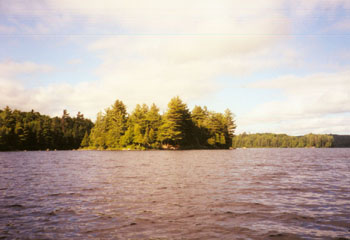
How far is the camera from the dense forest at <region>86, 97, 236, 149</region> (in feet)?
358

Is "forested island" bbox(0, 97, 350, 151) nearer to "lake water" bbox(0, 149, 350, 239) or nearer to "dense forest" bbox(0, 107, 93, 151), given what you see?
"dense forest" bbox(0, 107, 93, 151)

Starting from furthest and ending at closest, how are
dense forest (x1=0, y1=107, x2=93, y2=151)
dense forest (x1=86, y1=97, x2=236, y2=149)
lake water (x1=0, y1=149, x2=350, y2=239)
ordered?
dense forest (x1=0, y1=107, x2=93, y2=151) → dense forest (x1=86, y1=97, x2=236, y2=149) → lake water (x1=0, y1=149, x2=350, y2=239)

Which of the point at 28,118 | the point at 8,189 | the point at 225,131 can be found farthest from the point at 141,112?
the point at 8,189

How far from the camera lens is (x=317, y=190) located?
16891mm

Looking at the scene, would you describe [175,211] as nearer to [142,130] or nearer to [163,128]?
[163,128]

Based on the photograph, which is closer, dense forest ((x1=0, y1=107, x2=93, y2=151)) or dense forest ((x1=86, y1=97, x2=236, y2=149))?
dense forest ((x1=86, y1=97, x2=236, y2=149))

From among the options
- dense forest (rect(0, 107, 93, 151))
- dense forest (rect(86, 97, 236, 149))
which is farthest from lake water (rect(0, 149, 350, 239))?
dense forest (rect(0, 107, 93, 151))

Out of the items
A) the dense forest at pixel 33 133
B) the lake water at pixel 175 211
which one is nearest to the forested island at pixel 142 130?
→ the dense forest at pixel 33 133

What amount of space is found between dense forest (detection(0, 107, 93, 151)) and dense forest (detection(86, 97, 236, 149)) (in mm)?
22326

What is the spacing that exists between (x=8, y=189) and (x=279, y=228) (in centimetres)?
1661

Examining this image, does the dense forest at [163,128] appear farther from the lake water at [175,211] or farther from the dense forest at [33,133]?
the lake water at [175,211]

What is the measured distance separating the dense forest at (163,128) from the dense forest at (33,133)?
22.3m

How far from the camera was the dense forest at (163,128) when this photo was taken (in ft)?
358

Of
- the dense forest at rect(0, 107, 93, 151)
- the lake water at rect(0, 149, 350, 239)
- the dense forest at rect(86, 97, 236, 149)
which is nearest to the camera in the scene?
the lake water at rect(0, 149, 350, 239)
